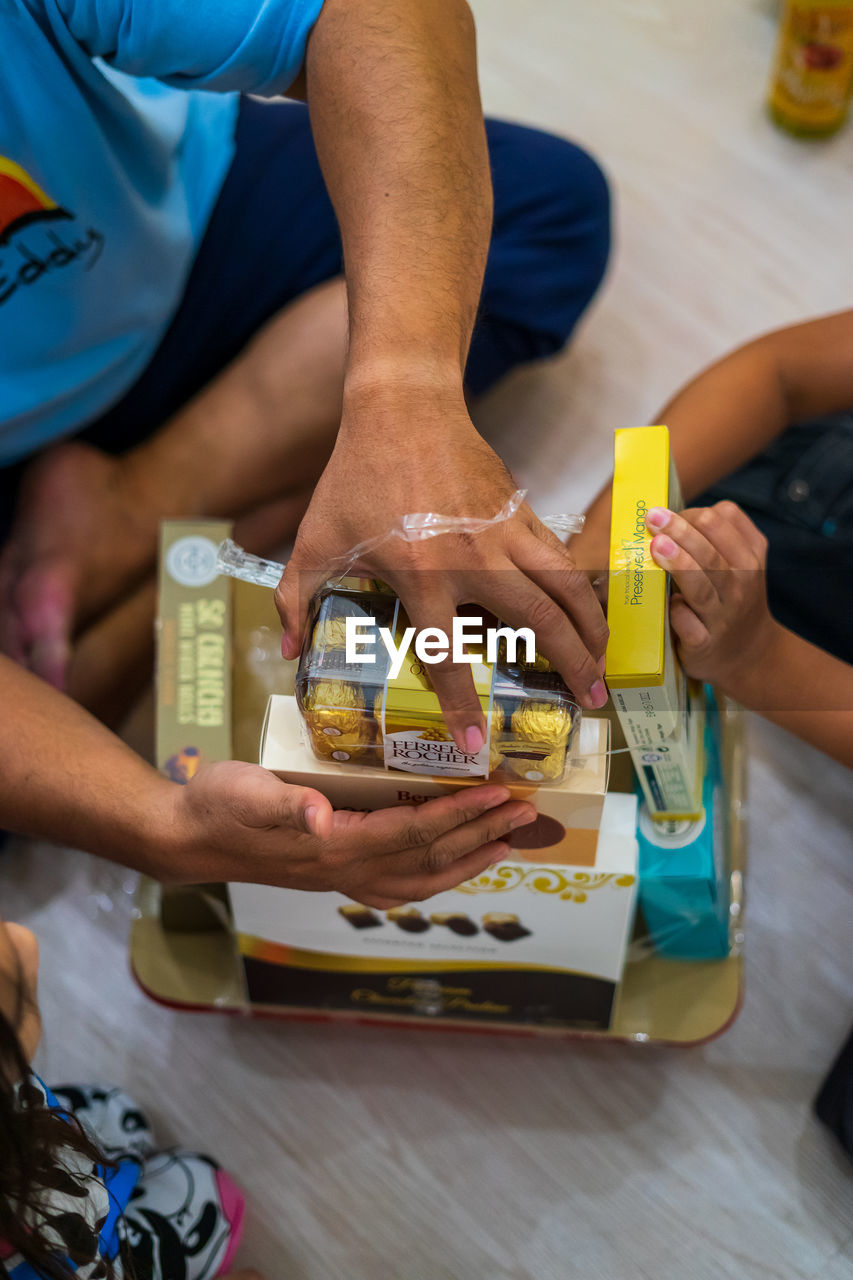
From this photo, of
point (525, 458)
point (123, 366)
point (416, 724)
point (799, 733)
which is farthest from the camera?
point (525, 458)

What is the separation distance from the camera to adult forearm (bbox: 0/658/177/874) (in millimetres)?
734

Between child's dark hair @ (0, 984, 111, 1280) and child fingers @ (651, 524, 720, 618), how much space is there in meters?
0.45

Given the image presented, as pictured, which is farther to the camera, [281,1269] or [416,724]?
[281,1269]

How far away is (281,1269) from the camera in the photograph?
933mm

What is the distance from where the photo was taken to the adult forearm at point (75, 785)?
2.41ft

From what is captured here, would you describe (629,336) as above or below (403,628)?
below

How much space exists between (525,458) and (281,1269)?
32.4 inches

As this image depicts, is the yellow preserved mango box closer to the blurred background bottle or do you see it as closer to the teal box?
the teal box

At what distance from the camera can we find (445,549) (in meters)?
0.55

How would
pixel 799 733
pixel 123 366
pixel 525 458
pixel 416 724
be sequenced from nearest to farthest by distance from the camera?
pixel 416 724 → pixel 799 733 → pixel 123 366 → pixel 525 458

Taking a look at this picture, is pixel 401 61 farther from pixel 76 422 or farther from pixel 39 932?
pixel 39 932

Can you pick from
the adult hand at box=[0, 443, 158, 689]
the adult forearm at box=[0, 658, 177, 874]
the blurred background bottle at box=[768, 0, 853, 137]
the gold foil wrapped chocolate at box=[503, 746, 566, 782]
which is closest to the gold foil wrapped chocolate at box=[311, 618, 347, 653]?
the gold foil wrapped chocolate at box=[503, 746, 566, 782]

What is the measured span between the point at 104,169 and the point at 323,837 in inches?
23.1

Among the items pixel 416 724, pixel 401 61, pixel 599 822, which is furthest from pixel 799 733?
pixel 401 61
